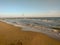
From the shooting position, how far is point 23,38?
1.81 metres

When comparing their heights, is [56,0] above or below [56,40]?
above

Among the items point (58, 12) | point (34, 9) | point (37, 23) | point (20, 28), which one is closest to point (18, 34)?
point (20, 28)

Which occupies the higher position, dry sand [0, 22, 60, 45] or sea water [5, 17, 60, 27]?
sea water [5, 17, 60, 27]

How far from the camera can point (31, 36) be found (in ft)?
5.96

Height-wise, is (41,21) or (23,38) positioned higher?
(41,21)

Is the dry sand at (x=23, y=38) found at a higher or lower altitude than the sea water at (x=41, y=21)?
lower

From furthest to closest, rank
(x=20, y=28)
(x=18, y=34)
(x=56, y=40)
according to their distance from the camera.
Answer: (x=20, y=28) → (x=18, y=34) → (x=56, y=40)

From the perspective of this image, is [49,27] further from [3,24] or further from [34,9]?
[3,24]

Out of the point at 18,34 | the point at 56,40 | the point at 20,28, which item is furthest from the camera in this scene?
the point at 20,28

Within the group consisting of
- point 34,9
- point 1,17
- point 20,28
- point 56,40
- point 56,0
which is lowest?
point 56,40

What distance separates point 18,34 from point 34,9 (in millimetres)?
477

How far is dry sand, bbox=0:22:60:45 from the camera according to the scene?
174 centimetres

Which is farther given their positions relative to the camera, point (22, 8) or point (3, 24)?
point (3, 24)

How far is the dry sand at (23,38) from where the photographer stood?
1.74 m
